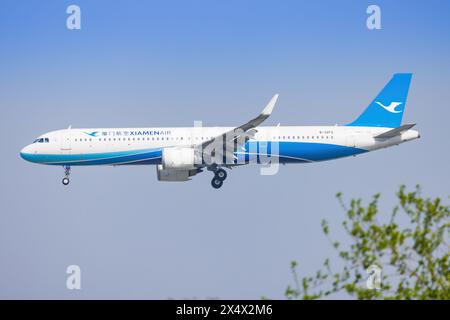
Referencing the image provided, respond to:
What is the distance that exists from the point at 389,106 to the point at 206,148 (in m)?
13.7

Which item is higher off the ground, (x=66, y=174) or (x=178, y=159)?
(x=178, y=159)

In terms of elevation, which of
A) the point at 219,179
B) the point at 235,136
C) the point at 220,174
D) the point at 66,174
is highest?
the point at 235,136

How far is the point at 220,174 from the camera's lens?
54.0 meters

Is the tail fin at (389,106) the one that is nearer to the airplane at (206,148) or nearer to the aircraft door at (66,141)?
the airplane at (206,148)

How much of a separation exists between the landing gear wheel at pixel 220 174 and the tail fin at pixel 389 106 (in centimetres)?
932

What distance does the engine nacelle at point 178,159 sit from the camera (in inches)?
2064

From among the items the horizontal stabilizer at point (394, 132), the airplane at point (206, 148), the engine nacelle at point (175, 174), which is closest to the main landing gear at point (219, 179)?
the airplane at point (206, 148)

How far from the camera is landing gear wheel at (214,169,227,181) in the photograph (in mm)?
54000

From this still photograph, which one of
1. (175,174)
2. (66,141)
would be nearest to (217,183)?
(175,174)

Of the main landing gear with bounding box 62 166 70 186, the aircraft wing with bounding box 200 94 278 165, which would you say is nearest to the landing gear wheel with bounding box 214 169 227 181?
the aircraft wing with bounding box 200 94 278 165

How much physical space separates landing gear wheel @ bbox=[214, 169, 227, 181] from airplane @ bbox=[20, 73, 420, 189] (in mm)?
19

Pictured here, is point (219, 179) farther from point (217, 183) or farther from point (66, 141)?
point (66, 141)
